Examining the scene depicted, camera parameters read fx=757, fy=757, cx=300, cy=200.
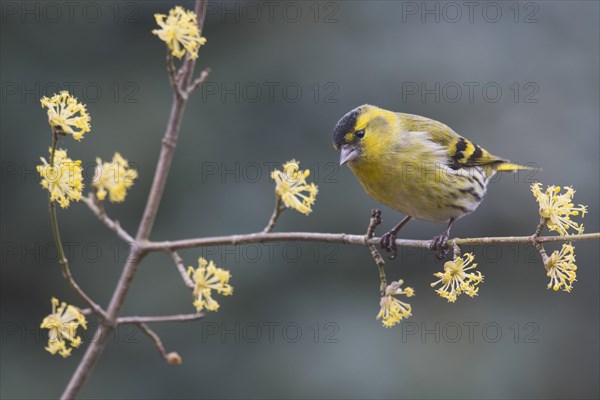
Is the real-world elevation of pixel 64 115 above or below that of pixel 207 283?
above

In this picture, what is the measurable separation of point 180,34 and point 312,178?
274 centimetres

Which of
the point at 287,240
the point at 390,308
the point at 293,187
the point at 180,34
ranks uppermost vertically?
the point at 180,34

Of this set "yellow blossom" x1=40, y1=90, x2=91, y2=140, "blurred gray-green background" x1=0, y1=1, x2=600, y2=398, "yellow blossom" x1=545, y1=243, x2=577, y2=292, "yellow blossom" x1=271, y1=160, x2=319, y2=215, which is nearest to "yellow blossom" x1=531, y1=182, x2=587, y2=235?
"yellow blossom" x1=545, y1=243, x2=577, y2=292

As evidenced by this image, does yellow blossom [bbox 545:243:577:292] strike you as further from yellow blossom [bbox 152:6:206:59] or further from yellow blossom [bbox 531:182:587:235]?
yellow blossom [bbox 152:6:206:59]

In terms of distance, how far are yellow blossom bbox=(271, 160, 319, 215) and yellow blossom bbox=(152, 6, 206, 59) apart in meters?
0.43

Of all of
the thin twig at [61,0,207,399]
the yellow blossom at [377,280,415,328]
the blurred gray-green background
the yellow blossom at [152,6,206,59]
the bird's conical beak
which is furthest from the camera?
the blurred gray-green background

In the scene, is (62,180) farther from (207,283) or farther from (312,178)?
(312,178)

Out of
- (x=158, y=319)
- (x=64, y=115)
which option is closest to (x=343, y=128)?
(x=64, y=115)

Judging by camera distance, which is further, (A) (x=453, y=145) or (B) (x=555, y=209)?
(A) (x=453, y=145)

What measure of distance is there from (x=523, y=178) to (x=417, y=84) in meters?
0.98

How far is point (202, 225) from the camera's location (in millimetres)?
4969

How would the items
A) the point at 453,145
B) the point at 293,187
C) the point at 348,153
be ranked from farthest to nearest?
the point at 453,145 < the point at 348,153 < the point at 293,187

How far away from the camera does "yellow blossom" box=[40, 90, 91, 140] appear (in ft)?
6.63

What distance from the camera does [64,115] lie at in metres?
2.04
